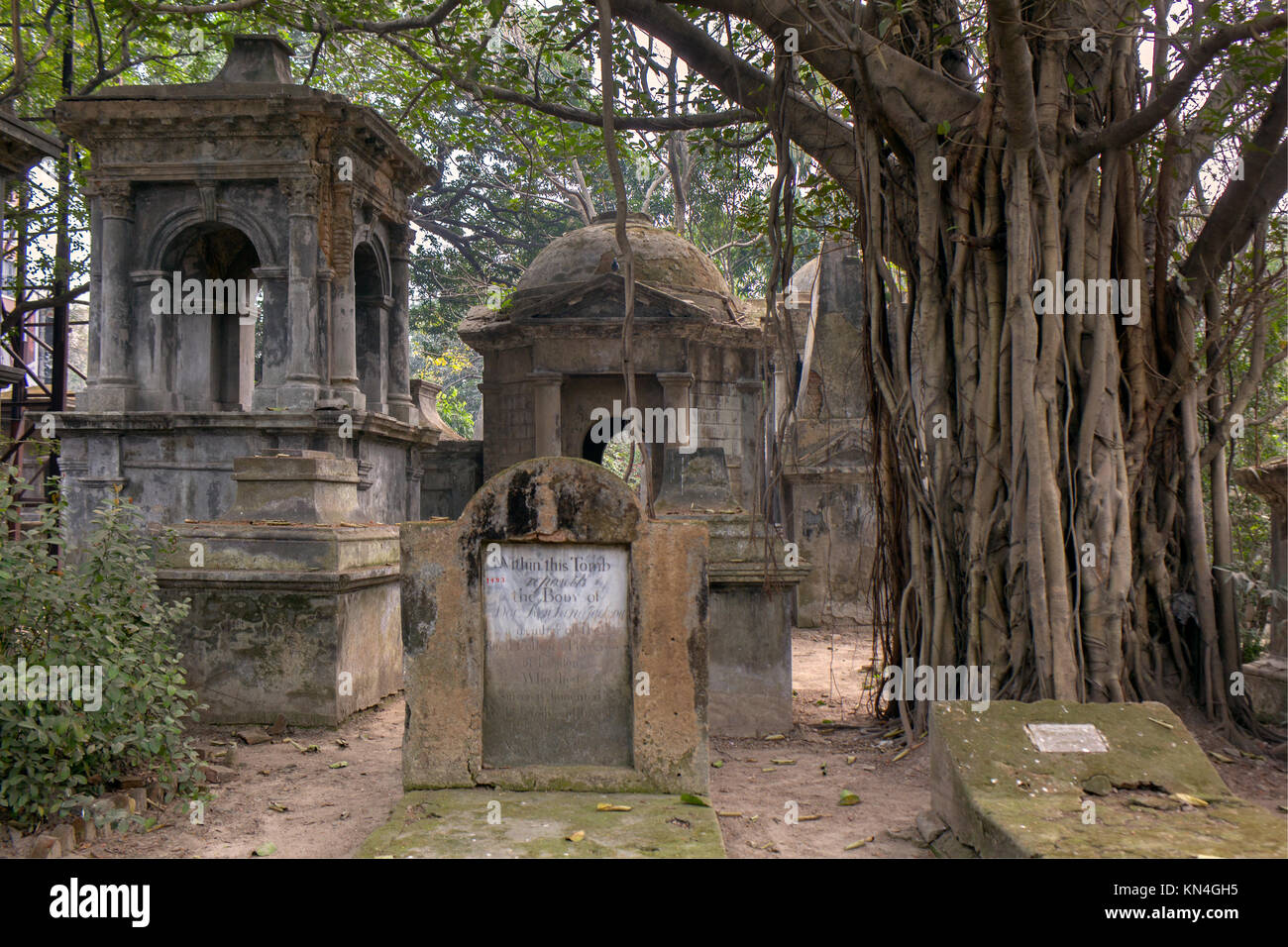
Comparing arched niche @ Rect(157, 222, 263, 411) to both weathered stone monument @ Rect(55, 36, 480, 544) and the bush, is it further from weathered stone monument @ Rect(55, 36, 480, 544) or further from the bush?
the bush

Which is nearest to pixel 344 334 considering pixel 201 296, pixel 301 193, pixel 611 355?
pixel 301 193

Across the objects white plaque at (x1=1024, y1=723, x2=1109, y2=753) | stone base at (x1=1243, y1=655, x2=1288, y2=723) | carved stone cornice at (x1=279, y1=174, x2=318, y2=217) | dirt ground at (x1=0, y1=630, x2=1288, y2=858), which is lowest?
dirt ground at (x1=0, y1=630, x2=1288, y2=858)

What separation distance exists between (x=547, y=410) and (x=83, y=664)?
1219cm

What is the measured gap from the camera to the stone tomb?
184 inches

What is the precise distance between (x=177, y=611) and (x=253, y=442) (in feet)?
20.3

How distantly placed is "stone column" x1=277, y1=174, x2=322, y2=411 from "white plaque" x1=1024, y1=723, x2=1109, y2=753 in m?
8.78

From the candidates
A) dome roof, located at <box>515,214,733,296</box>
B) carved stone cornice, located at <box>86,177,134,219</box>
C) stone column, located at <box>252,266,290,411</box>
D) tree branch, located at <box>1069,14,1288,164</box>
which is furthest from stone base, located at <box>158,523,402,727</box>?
dome roof, located at <box>515,214,733,296</box>

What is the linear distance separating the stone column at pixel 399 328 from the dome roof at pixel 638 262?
11.5 feet

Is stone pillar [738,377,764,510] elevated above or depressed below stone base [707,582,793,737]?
above

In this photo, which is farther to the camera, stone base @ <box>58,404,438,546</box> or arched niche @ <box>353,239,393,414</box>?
arched niche @ <box>353,239,393,414</box>

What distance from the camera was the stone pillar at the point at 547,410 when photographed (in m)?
16.3

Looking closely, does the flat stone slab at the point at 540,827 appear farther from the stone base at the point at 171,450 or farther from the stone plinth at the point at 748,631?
the stone base at the point at 171,450
